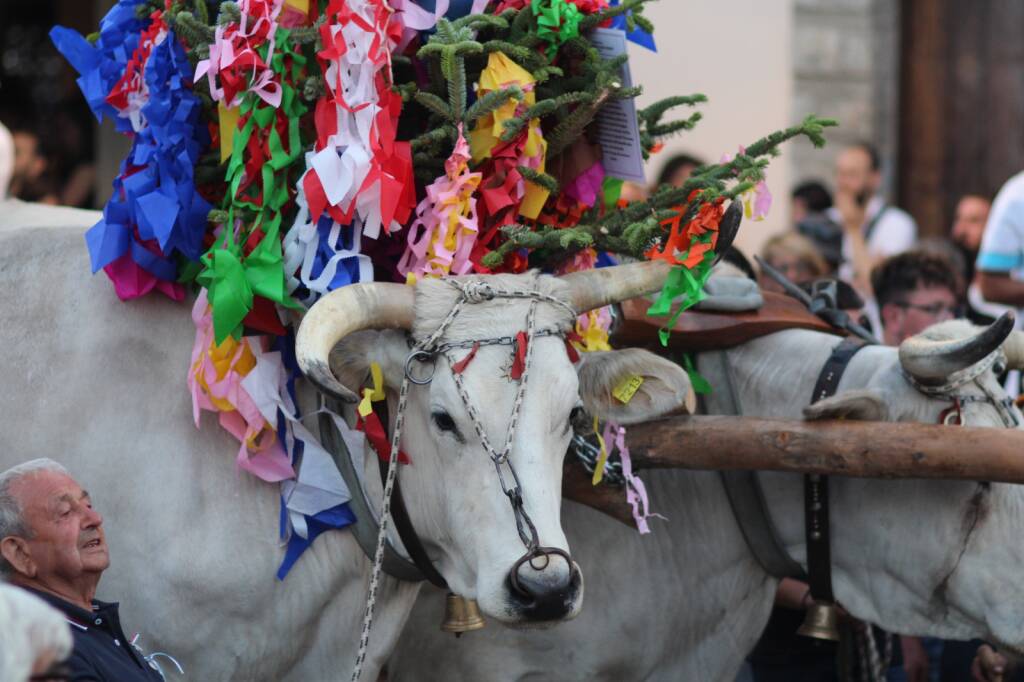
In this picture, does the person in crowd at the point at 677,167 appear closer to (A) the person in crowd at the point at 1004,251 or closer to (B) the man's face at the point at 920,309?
(A) the person in crowd at the point at 1004,251

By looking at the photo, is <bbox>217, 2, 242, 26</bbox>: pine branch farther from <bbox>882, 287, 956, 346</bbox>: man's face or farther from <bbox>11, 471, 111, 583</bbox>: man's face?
<bbox>882, 287, 956, 346</bbox>: man's face

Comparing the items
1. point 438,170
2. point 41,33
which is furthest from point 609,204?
point 41,33

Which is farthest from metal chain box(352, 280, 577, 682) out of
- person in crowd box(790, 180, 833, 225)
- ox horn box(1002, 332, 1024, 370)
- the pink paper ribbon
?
person in crowd box(790, 180, 833, 225)

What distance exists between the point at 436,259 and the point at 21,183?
5166 millimetres

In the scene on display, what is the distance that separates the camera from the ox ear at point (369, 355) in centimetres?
376

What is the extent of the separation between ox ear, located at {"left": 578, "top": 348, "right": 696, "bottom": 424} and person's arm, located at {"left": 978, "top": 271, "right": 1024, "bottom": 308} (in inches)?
115

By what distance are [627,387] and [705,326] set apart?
603mm

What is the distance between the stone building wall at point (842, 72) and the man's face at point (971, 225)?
107 centimetres

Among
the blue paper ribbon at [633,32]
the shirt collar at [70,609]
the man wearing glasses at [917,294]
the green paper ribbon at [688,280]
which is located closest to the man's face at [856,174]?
the man wearing glasses at [917,294]

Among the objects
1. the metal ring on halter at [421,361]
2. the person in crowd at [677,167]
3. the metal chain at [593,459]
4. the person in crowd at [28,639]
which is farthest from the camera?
the person in crowd at [677,167]

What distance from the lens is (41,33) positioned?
12.1 meters

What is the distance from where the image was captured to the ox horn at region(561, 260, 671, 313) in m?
3.88

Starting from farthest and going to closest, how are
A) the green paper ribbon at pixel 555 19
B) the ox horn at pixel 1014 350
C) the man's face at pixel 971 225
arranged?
the man's face at pixel 971 225
the ox horn at pixel 1014 350
the green paper ribbon at pixel 555 19

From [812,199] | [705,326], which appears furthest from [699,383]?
[812,199]
